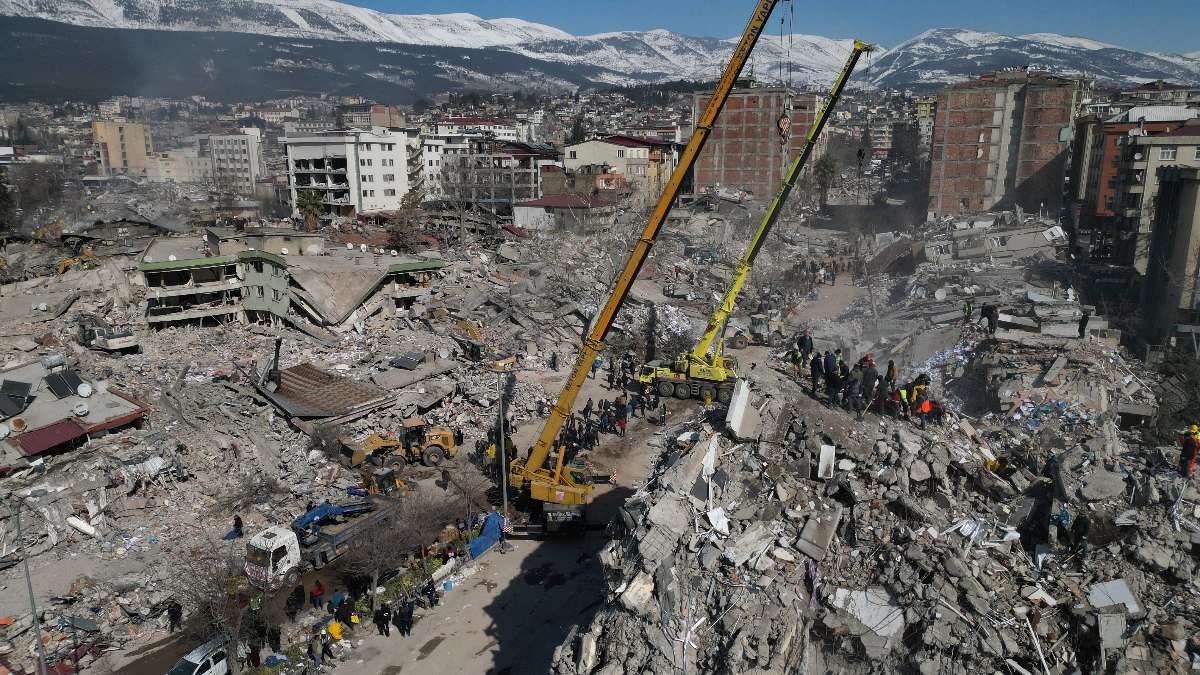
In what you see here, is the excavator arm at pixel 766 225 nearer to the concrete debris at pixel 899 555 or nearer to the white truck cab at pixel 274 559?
the concrete debris at pixel 899 555

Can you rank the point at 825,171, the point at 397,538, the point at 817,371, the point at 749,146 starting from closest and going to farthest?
the point at 397,538 < the point at 817,371 < the point at 825,171 < the point at 749,146

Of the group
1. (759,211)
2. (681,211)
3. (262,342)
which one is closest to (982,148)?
(759,211)

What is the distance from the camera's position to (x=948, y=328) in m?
24.1

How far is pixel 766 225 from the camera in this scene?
1809 centimetres

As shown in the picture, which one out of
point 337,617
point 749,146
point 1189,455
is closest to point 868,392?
point 1189,455

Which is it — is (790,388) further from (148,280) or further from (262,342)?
(148,280)

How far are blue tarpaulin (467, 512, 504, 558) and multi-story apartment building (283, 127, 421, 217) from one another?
122ft

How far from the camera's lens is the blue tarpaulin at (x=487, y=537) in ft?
46.9

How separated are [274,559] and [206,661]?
2443 mm

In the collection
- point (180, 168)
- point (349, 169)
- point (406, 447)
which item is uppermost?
point (349, 169)

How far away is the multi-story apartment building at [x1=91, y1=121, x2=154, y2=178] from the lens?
8531 cm

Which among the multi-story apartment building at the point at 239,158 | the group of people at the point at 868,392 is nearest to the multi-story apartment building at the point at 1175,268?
the group of people at the point at 868,392

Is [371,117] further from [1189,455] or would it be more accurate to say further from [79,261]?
[1189,455]

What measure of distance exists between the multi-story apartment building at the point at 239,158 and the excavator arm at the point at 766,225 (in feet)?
226
